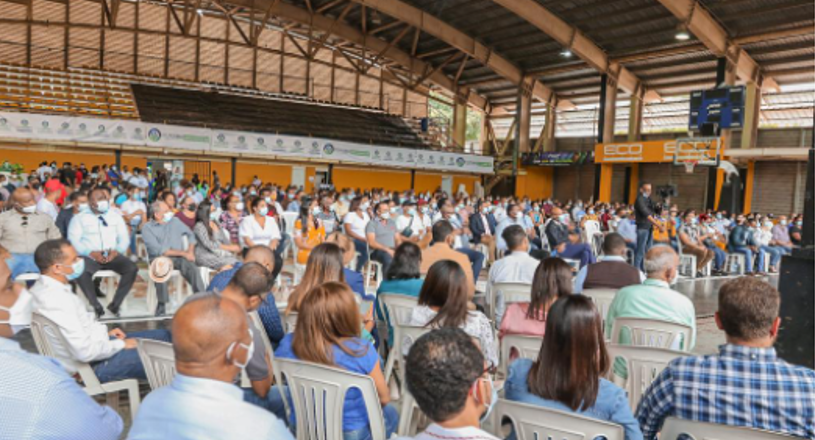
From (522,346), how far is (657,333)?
879 mm

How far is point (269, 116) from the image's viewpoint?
2125 cm

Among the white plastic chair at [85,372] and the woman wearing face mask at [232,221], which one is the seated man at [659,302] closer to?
the white plastic chair at [85,372]

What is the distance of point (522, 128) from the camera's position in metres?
24.6

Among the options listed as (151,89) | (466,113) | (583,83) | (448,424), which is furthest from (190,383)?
(466,113)

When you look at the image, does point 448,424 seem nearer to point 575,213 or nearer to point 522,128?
point 575,213

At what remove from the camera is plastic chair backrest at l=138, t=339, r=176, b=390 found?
2.49 m

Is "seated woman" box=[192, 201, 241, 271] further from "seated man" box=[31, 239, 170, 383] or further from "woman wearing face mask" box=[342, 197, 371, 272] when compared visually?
"seated man" box=[31, 239, 170, 383]

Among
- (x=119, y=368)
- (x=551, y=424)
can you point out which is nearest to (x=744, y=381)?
(x=551, y=424)

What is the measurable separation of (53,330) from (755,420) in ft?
10.1

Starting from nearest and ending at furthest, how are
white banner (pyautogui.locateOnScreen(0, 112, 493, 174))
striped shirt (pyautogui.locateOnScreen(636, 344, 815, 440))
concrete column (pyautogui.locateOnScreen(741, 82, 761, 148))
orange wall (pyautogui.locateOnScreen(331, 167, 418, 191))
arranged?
striped shirt (pyautogui.locateOnScreen(636, 344, 815, 440)) < white banner (pyautogui.locateOnScreen(0, 112, 493, 174)) < concrete column (pyautogui.locateOnScreen(741, 82, 761, 148)) < orange wall (pyautogui.locateOnScreen(331, 167, 418, 191))

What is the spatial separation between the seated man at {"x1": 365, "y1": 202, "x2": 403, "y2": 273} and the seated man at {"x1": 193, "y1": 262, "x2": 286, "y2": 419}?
14.4ft

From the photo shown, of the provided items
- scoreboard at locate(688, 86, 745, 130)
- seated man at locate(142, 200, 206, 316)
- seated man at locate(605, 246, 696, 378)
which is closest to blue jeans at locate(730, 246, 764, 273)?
scoreboard at locate(688, 86, 745, 130)

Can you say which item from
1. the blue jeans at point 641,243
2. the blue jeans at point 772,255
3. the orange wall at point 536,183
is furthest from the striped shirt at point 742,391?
the orange wall at point 536,183

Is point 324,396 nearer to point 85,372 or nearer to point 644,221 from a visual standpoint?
point 85,372
